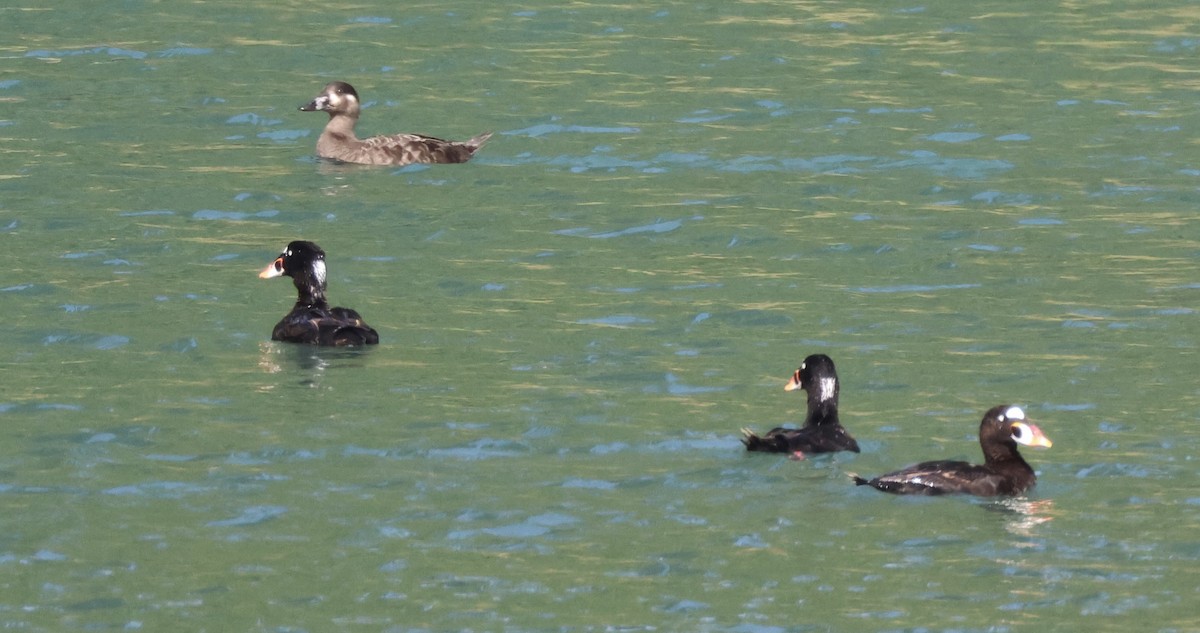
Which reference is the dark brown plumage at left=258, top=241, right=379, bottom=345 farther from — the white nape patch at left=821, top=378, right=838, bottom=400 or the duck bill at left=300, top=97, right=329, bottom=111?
the duck bill at left=300, top=97, right=329, bottom=111

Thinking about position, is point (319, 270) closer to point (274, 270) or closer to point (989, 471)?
point (274, 270)

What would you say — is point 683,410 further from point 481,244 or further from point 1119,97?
point 1119,97

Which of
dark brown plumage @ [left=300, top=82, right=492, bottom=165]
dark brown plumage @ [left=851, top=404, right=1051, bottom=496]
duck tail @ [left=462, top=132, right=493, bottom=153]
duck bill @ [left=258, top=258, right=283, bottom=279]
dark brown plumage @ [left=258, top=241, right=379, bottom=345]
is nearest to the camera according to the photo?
dark brown plumage @ [left=851, top=404, right=1051, bottom=496]

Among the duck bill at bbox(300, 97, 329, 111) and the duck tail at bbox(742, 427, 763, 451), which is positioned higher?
the duck bill at bbox(300, 97, 329, 111)

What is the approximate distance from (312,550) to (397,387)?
3263 mm

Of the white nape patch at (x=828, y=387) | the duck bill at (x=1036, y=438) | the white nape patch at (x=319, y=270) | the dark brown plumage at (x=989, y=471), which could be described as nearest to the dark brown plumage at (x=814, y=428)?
the white nape patch at (x=828, y=387)

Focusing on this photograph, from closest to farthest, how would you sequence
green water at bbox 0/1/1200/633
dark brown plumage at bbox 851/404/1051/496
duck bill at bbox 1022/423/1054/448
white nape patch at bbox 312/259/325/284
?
1. green water at bbox 0/1/1200/633
2. dark brown plumage at bbox 851/404/1051/496
3. duck bill at bbox 1022/423/1054/448
4. white nape patch at bbox 312/259/325/284

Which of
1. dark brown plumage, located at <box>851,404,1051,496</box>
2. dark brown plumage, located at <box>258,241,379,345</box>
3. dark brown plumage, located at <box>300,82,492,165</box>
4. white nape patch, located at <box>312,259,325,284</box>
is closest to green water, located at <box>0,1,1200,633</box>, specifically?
dark brown plumage, located at <box>851,404,1051,496</box>

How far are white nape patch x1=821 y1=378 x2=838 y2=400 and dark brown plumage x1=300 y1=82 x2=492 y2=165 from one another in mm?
9271

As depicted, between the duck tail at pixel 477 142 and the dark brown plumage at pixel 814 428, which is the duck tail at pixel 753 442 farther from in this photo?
the duck tail at pixel 477 142

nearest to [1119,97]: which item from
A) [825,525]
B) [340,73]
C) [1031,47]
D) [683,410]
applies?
[1031,47]

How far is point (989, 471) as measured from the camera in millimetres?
13023

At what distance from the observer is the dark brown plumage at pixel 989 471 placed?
12.8 m

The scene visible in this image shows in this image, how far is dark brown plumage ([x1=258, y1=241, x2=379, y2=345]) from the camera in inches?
642
